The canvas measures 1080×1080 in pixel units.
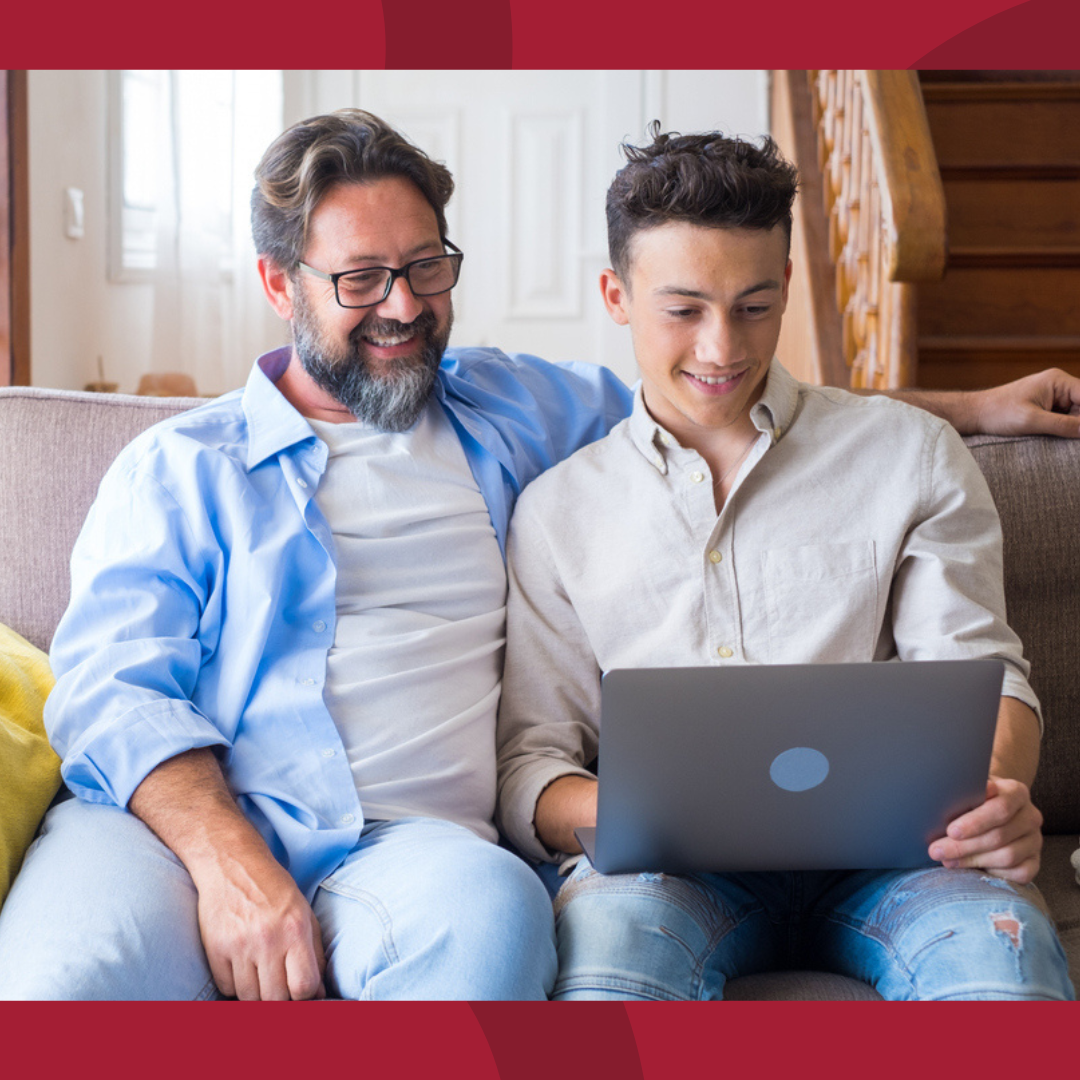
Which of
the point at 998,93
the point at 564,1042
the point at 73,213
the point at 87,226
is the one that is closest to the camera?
the point at 564,1042

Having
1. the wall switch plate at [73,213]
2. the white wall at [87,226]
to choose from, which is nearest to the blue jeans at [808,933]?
the white wall at [87,226]

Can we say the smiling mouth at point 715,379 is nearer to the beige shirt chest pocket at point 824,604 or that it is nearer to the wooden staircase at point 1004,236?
the beige shirt chest pocket at point 824,604

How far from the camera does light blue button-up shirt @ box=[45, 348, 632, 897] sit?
1188 millimetres

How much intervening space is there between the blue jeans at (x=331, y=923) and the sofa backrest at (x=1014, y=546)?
42 cm

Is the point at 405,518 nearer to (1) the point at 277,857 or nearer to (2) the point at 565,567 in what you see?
(2) the point at 565,567

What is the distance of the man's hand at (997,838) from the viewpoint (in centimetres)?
102

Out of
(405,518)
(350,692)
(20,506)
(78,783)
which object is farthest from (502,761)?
(20,506)

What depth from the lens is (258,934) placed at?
1.04m

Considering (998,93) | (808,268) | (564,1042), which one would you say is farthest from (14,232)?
(564,1042)

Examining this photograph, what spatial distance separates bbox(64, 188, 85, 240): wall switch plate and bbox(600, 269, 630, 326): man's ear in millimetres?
2316

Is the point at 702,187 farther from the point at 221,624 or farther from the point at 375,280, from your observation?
the point at 221,624

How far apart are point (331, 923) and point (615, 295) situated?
739mm

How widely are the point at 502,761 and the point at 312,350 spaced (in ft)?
1.79
